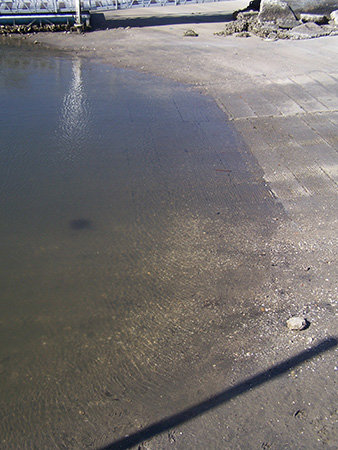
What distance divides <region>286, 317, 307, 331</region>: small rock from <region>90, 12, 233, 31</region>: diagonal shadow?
1411 centimetres

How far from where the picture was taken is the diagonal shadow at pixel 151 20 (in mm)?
16719

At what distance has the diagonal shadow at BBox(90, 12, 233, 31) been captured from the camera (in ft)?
54.9

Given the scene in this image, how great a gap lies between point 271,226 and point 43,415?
13.6 ft

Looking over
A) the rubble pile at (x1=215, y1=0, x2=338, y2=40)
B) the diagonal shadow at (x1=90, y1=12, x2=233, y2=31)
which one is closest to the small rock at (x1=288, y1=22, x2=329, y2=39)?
the rubble pile at (x1=215, y1=0, x2=338, y2=40)

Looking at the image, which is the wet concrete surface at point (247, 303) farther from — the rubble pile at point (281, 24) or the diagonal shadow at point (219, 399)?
the rubble pile at point (281, 24)

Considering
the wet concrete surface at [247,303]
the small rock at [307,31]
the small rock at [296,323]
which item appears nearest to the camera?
the wet concrete surface at [247,303]

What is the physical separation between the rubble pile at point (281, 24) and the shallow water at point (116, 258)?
6.79m

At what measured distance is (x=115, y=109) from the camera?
10.3 m

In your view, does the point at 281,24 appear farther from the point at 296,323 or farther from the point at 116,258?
the point at 296,323

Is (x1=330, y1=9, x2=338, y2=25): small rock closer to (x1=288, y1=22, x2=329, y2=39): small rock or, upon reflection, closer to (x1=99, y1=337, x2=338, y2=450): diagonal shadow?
(x1=288, y1=22, x2=329, y2=39): small rock

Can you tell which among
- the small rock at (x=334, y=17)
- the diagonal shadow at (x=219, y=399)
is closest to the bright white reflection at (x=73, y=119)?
the diagonal shadow at (x=219, y=399)

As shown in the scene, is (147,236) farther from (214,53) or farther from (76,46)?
(76,46)

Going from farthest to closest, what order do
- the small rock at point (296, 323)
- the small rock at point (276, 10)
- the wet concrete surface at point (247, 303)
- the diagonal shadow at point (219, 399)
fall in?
1. the small rock at point (276, 10)
2. the small rock at point (296, 323)
3. the wet concrete surface at point (247, 303)
4. the diagonal shadow at point (219, 399)

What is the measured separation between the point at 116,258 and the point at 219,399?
2491 millimetres
